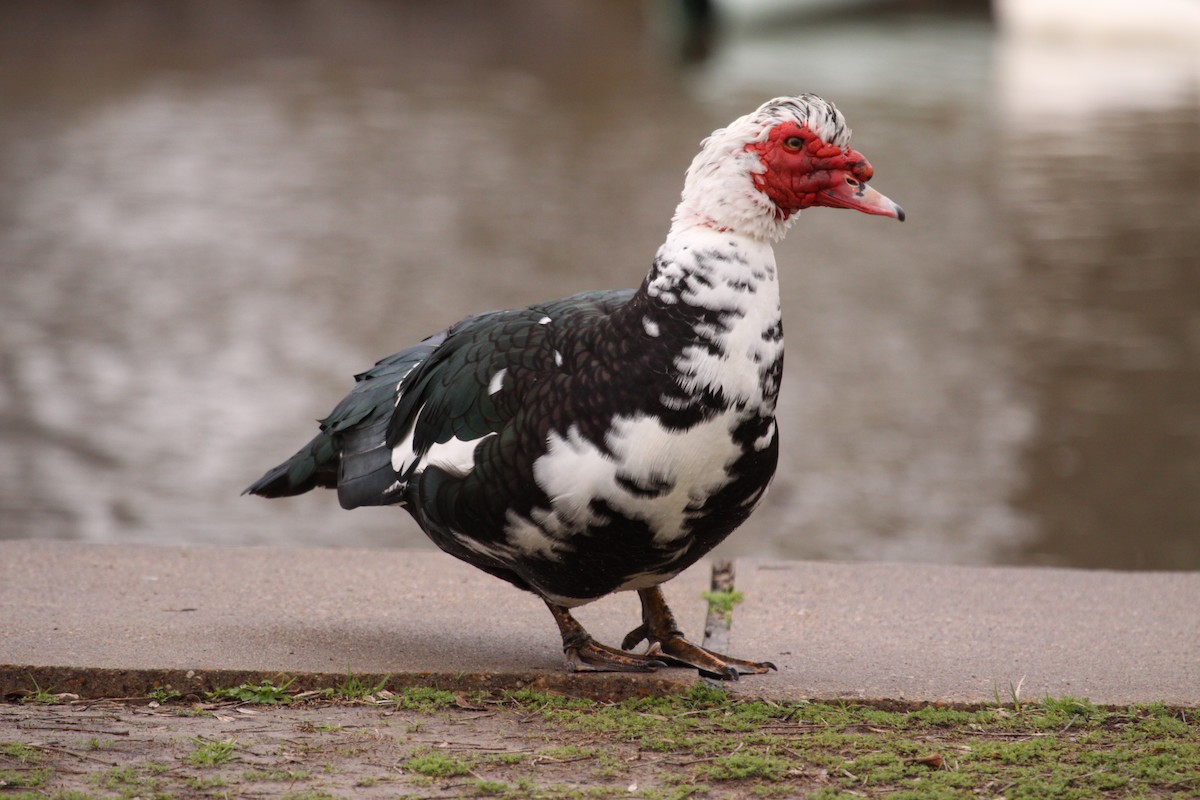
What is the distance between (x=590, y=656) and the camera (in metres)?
3.32

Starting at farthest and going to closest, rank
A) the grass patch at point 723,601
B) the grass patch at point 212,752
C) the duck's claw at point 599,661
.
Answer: the grass patch at point 723,601 → the duck's claw at point 599,661 → the grass patch at point 212,752

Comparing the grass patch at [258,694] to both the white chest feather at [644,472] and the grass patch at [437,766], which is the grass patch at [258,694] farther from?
the white chest feather at [644,472]

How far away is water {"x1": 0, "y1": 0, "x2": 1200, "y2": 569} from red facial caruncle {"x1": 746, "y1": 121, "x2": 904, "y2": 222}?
10.1 feet

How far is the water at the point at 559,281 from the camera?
259 inches

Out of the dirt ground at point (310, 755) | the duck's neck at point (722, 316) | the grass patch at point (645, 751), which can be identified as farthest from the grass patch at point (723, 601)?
the duck's neck at point (722, 316)

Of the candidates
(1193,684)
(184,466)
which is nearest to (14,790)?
(1193,684)

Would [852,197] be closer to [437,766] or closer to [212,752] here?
[437,766]

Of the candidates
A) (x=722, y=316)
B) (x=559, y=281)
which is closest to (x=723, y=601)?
(x=722, y=316)

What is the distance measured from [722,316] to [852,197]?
407mm

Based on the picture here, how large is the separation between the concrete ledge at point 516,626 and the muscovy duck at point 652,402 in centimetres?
39

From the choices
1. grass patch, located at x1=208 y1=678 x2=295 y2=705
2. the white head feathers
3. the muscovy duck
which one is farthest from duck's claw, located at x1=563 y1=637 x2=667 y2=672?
the white head feathers

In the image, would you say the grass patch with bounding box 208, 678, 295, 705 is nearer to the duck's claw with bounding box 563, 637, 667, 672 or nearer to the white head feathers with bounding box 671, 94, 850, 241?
the duck's claw with bounding box 563, 637, 667, 672

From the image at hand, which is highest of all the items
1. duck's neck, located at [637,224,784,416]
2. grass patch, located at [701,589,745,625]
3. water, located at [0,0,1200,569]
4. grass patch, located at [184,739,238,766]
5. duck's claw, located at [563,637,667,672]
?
water, located at [0,0,1200,569]

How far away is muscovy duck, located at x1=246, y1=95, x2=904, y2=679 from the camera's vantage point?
2.94 metres
